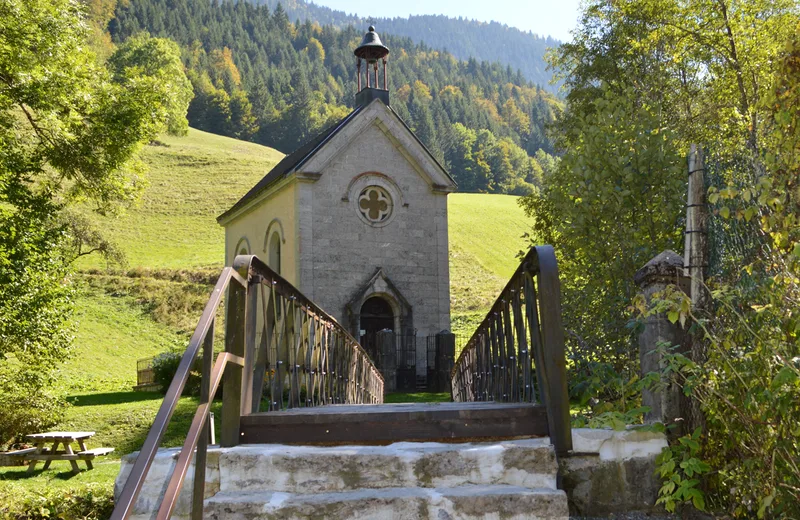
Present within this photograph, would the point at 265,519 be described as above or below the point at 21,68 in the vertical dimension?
below

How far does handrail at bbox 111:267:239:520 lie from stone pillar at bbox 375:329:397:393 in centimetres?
1713

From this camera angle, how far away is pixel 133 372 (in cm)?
3316

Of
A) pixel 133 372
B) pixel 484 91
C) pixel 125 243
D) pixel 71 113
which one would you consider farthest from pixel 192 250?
pixel 484 91

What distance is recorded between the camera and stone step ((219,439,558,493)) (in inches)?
155

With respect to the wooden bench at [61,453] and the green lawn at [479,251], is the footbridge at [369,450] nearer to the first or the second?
the wooden bench at [61,453]

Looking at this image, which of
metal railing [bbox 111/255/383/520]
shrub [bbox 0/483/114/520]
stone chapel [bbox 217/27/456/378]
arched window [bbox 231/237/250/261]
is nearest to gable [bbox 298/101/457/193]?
stone chapel [bbox 217/27/456/378]

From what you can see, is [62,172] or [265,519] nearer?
[265,519]

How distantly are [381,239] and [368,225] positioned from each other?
0.61 m

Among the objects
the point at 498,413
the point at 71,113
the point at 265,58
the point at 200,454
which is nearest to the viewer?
the point at 200,454

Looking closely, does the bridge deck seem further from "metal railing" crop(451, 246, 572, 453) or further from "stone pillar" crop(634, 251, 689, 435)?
"stone pillar" crop(634, 251, 689, 435)

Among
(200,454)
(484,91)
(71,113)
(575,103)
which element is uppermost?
(484,91)

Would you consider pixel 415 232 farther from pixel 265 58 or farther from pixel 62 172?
pixel 265 58

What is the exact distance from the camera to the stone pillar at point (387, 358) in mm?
20984

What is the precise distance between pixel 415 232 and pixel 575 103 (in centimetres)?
674
